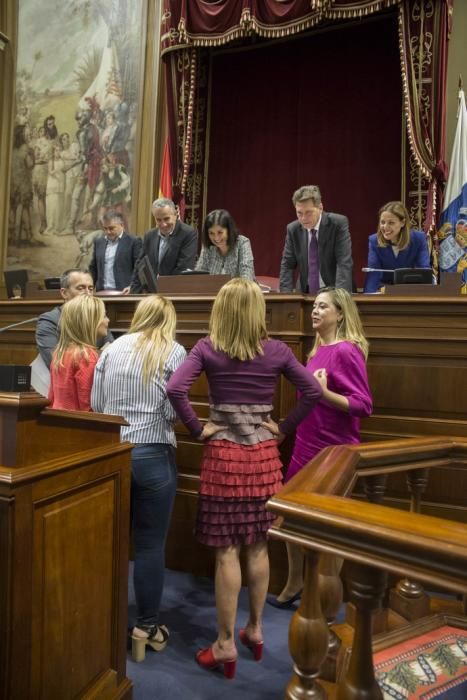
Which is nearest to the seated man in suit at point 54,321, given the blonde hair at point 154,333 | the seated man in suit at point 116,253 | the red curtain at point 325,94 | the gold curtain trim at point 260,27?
the blonde hair at point 154,333

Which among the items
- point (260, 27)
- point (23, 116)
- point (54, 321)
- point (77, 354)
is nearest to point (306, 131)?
point (260, 27)

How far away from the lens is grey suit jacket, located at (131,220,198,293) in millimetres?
3998

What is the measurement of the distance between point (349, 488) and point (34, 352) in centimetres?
277

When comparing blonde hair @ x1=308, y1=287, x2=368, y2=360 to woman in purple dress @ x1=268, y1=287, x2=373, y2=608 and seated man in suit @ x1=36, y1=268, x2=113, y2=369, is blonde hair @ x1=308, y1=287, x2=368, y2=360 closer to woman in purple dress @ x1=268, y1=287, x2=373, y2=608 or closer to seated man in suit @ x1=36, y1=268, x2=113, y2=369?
woman in purple dress @ x1=268, y1=287, x2=373, y2=608

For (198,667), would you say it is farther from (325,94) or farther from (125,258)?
(325,94)

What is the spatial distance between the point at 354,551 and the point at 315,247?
2919mm

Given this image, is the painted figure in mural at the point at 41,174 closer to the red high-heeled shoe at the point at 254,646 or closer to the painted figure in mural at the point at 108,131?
the painted figure in mural at the point at 108,131

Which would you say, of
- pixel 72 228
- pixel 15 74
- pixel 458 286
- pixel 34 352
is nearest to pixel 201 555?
pixel 34 352

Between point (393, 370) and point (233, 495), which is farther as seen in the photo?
point (393, 370)

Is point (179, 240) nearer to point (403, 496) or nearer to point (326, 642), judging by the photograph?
point (403, 496)

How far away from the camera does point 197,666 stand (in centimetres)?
213

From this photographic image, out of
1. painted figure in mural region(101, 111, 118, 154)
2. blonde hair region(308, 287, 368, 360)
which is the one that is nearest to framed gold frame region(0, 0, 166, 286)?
painted figure in mural region(101, 111, 118, 154)

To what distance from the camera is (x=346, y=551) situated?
33.7 inches

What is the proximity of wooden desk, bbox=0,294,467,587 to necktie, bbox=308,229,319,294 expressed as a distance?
2.53 feet
